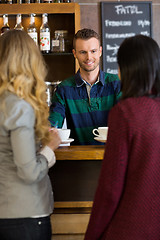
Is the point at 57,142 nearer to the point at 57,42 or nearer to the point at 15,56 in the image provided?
the point at 15,56

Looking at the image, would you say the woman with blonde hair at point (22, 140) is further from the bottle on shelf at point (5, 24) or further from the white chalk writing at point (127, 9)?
the white chalk writing at point (127, 9)

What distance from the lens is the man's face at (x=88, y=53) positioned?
2.42 m

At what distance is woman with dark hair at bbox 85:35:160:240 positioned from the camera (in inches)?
42.8

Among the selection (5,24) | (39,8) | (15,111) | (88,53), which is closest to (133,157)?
(15,111)

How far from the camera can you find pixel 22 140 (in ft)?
3.79

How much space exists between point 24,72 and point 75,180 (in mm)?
775

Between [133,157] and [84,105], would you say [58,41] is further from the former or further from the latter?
[133,157]

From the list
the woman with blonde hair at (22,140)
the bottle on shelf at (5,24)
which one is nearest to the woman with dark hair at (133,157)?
the woman with blonde hair at (22,140)

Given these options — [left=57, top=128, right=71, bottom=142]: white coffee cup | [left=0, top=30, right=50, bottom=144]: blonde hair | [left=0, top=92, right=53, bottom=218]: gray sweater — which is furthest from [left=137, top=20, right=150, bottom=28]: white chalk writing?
[left=0, top=92, right=53, bottom=218]: gray sweater

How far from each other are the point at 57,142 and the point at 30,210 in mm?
285

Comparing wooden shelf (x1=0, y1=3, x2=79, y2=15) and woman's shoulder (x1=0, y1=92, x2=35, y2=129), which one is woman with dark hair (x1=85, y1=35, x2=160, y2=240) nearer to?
woman's shoulder (x1=0, y1=92, x2=35, y2=129)

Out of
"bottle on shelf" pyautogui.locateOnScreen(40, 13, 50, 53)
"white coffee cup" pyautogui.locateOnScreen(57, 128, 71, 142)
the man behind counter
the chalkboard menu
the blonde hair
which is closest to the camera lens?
the blonde hair

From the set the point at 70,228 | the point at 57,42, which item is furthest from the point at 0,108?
the point at 57,42

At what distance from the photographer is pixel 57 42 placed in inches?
127
